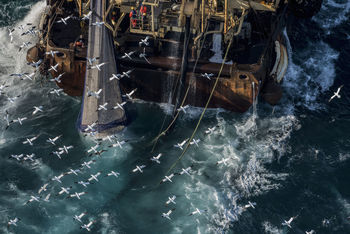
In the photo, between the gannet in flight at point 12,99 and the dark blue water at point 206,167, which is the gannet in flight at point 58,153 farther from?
the gannet in flight at point 12,99

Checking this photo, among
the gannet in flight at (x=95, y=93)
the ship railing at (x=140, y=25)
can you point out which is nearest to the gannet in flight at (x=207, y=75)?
the ship railing at (x=140, y=25)

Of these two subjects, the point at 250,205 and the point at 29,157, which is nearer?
the point at 250,205

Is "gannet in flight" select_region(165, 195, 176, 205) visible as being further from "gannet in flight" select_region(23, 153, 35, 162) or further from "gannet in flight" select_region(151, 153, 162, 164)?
"gannet in flight" select_region(23, 153, 35, 162)

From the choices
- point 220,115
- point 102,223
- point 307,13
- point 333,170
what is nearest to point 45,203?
point 102,223

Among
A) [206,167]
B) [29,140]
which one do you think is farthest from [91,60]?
[206,167]

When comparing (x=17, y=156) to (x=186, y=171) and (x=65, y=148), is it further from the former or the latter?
(x=186, y=171)

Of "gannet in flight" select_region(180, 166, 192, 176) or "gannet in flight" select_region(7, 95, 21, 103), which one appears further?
"gannet in flight" select_region(7, 95, 21, 103)

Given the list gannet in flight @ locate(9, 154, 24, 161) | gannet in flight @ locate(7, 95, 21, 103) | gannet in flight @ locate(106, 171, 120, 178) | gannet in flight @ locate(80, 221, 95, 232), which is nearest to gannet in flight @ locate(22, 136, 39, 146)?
gannet in flight @ locate(9, 154, 24, 161)
